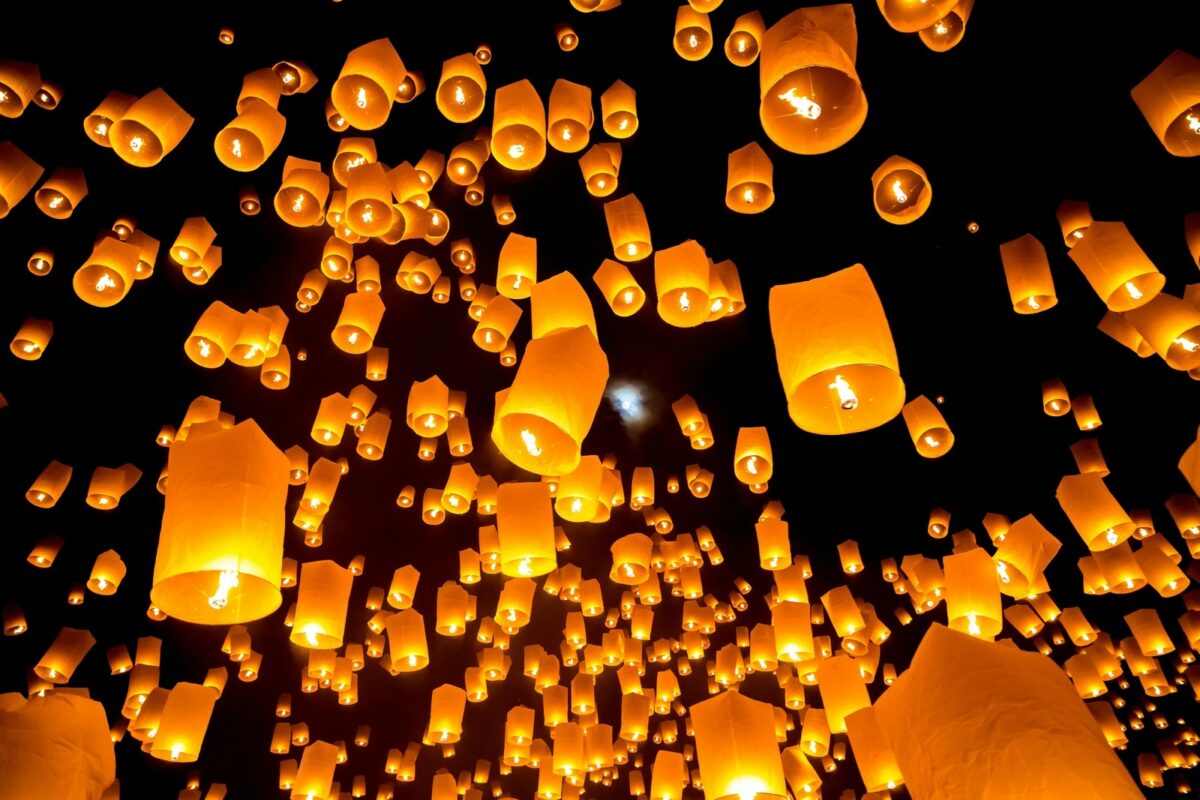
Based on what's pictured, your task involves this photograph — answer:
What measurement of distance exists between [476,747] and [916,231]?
5.19 m

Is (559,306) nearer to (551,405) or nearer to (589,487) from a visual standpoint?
(551,405)

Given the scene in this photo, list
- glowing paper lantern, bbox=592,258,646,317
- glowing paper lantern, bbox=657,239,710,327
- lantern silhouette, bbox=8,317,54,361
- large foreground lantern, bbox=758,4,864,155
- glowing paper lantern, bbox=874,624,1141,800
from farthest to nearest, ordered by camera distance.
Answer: lantern silhouette, bbox=8,317,54,361
glowing paper lantern, bbox=592,258,646,317
glowing paper lantern, bbox=657,239,710,327
large foreground lantern, bbox=758,4,864,155
glowing paper lantern, bbox=874,624,1141,800

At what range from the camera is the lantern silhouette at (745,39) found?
2943 millimetres

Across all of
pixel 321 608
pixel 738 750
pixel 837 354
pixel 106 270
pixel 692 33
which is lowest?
pixel 738 750

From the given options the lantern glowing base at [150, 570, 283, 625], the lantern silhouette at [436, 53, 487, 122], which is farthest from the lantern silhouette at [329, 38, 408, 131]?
the lantern glowing base at [150, 570, 283, 625]

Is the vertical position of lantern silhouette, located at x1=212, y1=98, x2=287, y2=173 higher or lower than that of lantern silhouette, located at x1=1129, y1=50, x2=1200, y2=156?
lower

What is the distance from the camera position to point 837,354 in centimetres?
207

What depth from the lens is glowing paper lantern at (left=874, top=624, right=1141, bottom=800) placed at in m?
1.63

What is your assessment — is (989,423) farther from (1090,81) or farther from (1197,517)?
(1090,81)

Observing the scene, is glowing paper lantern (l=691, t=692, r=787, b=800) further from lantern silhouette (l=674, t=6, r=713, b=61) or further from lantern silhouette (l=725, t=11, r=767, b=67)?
lantern silhouette (l=674, t=6, r=713, b=61)

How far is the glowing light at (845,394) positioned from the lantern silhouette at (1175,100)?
1679mm

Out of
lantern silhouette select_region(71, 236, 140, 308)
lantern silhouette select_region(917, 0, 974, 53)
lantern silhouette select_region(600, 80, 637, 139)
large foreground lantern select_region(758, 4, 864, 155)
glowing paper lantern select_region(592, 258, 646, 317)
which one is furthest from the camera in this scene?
glowing paper lantern select_region(592, 258, 646, 317)

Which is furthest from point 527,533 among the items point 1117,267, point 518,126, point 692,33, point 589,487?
point 1117,267

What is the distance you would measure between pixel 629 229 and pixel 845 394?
1623 millimetres
